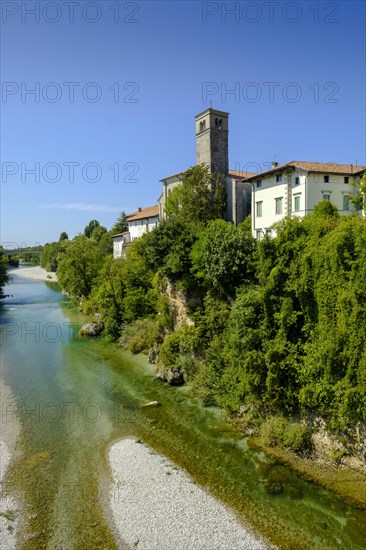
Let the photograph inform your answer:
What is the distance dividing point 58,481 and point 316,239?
15936 millimetres

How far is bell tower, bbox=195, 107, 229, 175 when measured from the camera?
40378 millimetres

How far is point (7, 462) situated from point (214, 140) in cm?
3588

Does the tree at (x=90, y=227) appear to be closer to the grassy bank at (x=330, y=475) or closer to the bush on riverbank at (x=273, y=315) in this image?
the bush on riverbank at (x=273, y=315)

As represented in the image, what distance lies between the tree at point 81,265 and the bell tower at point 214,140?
21660mm

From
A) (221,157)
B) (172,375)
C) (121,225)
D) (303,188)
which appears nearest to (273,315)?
(172,375)

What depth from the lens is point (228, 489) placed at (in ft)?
47.2

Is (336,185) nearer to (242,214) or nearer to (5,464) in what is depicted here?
(242,214)

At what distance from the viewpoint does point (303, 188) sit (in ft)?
100

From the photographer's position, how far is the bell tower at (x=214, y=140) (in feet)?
132

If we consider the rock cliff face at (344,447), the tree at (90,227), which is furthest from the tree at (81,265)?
the tree at (90,227)

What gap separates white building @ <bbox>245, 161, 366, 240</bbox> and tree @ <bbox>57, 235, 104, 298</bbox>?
27.4 m

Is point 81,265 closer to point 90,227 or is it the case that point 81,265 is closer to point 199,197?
point 199,197

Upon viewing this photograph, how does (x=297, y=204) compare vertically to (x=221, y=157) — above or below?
below

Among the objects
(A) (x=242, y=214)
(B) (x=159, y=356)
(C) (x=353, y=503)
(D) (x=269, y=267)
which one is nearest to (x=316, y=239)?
(D) (x=269, y=267)
